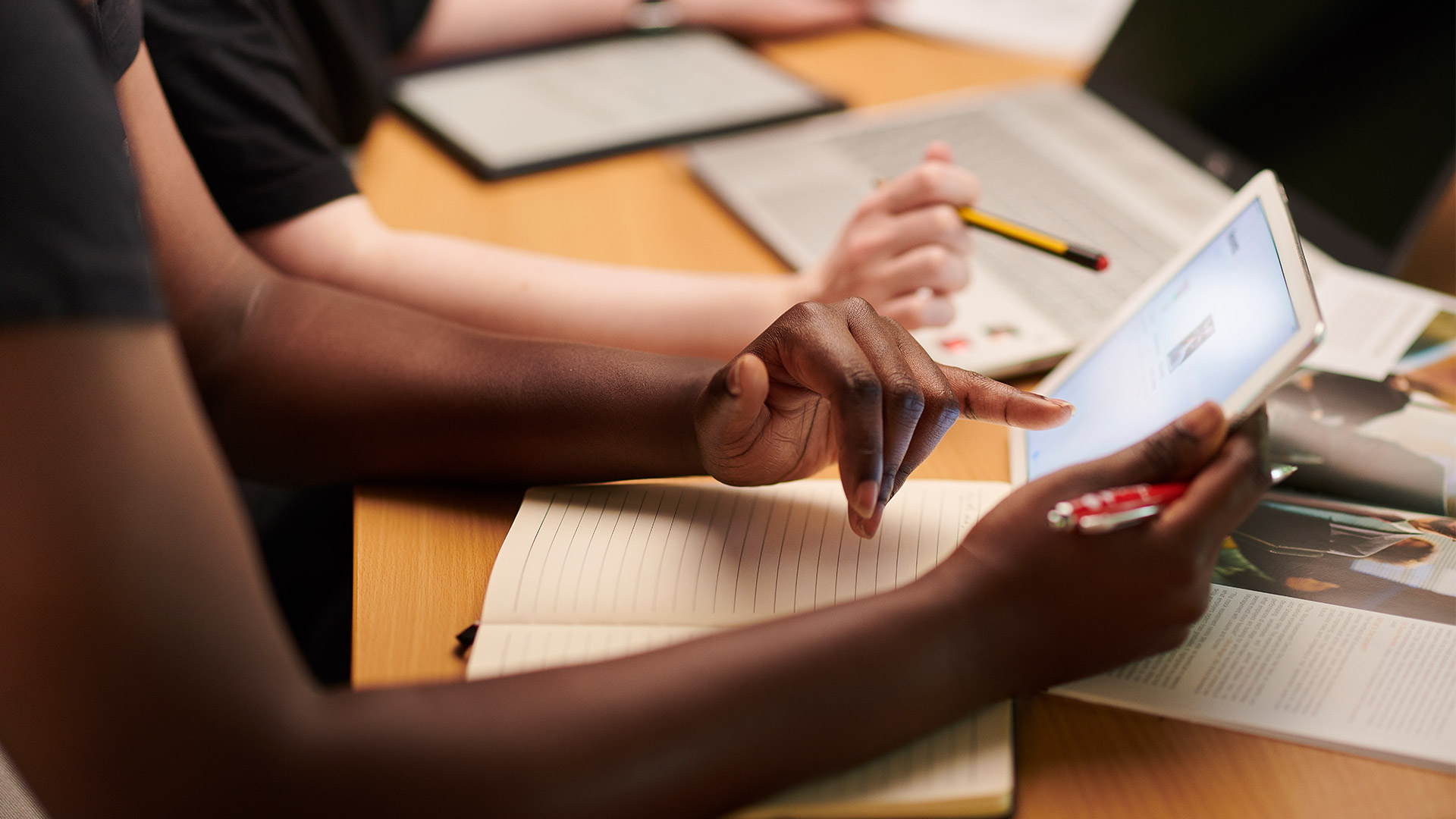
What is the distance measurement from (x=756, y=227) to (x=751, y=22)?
0.51 m

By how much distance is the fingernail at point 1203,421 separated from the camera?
17.6 inches

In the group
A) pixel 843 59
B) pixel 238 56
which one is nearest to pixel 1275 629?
pixel 238 56

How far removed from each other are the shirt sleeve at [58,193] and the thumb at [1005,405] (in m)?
0.37

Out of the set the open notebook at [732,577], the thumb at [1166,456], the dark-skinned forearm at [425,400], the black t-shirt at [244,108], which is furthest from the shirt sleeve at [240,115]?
the thumb at [1166,456]

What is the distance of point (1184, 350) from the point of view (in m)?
0.53

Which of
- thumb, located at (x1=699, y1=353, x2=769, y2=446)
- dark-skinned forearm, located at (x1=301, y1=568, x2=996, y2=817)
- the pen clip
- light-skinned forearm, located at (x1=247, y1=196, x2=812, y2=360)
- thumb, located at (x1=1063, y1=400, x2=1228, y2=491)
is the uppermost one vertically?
thumb, located at (x1=1063, y1=400, x2=1228, y2=491)

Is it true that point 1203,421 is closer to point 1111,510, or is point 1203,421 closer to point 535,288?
point 1111,510

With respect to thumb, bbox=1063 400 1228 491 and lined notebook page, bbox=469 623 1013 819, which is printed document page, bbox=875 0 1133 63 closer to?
thumb, bbox=1063 400 1228 491

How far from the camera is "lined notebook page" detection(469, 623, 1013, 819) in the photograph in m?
0.41

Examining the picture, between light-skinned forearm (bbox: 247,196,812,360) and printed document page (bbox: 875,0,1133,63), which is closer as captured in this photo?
light-skinned forearm (bbox: 247,196,812,360)

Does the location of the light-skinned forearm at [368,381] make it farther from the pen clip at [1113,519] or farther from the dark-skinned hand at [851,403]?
the pen clip at [1113,519]

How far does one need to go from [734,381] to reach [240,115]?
500mm

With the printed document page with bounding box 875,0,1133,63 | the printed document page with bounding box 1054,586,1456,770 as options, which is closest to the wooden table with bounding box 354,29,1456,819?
the printed document page with bounding box 1054,586,1456,770

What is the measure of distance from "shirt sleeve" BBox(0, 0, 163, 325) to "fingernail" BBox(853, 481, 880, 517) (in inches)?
11.9
